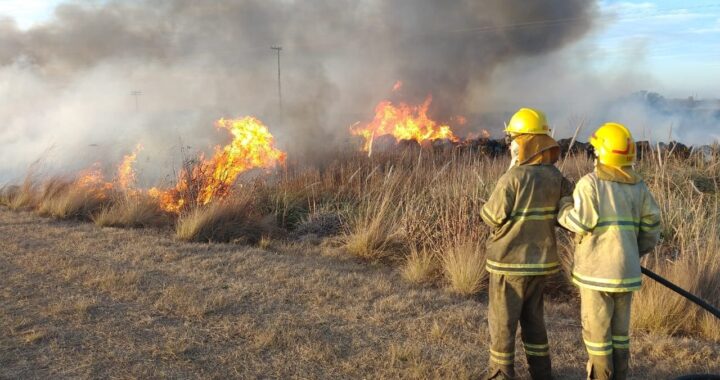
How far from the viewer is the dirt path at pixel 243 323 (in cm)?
334

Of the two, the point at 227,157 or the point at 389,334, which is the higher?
the point at 227,157

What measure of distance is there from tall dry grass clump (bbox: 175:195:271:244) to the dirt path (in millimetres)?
830

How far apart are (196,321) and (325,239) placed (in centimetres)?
296

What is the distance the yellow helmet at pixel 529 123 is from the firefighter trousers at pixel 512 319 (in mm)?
799

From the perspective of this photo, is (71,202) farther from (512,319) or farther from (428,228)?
(512,319)

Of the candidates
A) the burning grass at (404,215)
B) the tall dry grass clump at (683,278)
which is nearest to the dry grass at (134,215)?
the burning grass at (404,215)

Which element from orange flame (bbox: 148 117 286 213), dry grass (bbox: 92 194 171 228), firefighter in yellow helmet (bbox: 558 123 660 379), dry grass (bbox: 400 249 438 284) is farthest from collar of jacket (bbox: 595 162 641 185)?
dry grass (bbox: 92 194 171 228)

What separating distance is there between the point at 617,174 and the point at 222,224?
17.7 feet

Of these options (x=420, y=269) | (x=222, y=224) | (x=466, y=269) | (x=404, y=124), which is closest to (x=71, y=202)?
(x=222, y=224)

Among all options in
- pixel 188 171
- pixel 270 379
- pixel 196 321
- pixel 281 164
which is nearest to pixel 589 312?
pixel 270 379

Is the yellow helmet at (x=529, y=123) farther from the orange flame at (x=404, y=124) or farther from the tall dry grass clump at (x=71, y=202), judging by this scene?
the orange flame at (x=404, y=124)

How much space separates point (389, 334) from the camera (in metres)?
3.89

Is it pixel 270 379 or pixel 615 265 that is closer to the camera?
pixel 615 265

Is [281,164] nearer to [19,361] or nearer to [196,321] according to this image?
[196,321]
